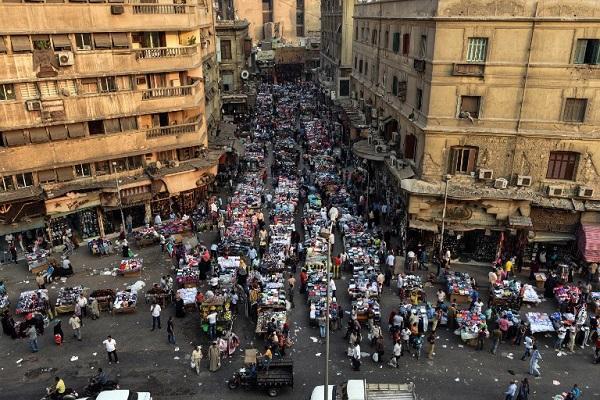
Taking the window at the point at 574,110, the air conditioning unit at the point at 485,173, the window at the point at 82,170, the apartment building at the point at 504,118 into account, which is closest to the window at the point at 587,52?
the apartment building at the point at 504,118

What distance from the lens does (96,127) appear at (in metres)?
31.4

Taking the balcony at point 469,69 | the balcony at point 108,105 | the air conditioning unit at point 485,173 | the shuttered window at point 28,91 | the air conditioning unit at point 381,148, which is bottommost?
the air conditioning unit at point 381,148

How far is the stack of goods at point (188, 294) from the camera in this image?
2512 cm

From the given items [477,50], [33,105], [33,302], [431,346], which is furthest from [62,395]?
[477,50]

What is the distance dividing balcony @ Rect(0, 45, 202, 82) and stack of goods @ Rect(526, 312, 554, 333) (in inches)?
1044

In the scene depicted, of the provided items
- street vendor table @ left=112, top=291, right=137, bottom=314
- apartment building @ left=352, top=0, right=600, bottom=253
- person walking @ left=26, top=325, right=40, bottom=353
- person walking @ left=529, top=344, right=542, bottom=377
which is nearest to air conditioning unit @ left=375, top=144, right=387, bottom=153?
apartment building @ left=352, top=0, right=600, bottom=253

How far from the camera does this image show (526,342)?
21422 millimetres

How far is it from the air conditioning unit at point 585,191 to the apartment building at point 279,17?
89.6 meters

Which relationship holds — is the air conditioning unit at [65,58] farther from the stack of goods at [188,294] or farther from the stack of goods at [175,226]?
the stack of goods at [188,294]

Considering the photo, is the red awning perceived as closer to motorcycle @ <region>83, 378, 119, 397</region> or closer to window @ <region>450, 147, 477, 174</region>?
window @ <region>450, 147, 477, 174</region>

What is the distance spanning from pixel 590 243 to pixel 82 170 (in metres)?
31.6

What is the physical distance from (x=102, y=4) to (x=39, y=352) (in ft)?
66.4

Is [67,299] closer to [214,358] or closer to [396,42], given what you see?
[214,358]

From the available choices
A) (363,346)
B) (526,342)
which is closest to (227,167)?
(363,346)
